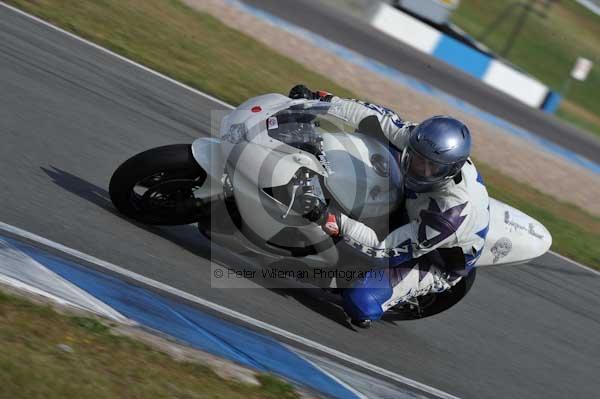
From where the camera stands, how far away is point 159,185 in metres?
5.26

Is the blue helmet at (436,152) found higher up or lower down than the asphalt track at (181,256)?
higher up

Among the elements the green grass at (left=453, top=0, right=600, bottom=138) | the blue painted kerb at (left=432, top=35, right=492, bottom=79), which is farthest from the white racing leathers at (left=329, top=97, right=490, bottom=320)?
the green grass at (left=453, top=0, right=600, bottom=138)

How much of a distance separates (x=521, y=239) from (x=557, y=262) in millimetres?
3363

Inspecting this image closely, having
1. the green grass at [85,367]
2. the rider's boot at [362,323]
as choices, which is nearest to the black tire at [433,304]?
the rider's boot at [362,323]

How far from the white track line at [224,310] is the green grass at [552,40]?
2157cm

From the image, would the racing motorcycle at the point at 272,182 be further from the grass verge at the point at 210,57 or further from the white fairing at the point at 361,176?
the grass verge at the point at 210,57

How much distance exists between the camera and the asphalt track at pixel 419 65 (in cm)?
1777

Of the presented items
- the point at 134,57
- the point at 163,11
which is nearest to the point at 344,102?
the point at 134,57

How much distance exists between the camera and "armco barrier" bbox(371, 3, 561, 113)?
21609mm

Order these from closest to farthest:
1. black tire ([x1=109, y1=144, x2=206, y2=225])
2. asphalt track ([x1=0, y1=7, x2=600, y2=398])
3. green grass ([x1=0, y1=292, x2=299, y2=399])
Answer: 1. green grass ([x1=0, y1=292, x2=299, y2=399])
2. black tire ([x1=109, y1=144, x2=206, y2=225])
3. asphalt track ([x1=0, y1=7, x2=600, y2=398])

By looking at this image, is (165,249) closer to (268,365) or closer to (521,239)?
(268,365)

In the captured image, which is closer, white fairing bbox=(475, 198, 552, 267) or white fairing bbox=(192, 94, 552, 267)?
white fairing bbox=(192, 94, 552, 267)

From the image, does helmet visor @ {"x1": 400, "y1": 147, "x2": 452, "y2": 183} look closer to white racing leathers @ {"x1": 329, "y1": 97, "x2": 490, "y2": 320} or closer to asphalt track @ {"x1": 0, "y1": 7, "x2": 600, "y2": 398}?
white racing leathers @ {"x1": 329, "y1": 97, "x2": 490, "y2": 320}

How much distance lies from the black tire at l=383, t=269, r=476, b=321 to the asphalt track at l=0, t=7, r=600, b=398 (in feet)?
0.41
